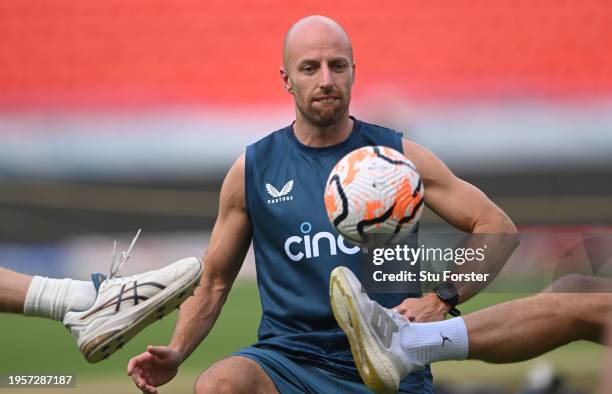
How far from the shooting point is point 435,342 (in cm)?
476

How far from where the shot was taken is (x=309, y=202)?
5.44m

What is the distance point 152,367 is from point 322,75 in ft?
5.29

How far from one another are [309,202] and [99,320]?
3.93 feet

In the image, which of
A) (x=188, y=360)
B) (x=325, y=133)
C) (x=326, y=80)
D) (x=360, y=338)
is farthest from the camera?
(x=188, y=360)

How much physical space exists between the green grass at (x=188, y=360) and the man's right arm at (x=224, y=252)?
3.35 m

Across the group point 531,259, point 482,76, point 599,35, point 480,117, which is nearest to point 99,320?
point 531,259

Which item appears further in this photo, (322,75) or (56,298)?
(322,75)

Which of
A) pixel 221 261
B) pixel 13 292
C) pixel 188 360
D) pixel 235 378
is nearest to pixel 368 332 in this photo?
pixel 235 378

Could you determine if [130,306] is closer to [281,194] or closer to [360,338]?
[281,194]

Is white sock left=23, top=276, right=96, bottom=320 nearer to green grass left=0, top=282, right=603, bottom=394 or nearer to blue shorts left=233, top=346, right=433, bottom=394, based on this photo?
blue shorts left=233, top=346, right=433, bottom=394

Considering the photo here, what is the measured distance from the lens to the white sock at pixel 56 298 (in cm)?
507

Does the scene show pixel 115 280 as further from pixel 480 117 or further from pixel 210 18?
pixel 210 18

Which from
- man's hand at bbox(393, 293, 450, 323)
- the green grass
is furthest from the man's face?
the green grass

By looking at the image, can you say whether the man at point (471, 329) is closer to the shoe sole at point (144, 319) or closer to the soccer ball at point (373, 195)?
the soccer ball at point (373, 195)
